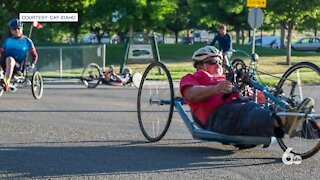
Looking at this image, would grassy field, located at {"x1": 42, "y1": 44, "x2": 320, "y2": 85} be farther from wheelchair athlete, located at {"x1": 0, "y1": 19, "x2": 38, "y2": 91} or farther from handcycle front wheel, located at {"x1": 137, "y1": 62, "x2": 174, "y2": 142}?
handcycle front wheel, located at {"x1": 137, "y1": 62, "x2": 174, "y2": 142}

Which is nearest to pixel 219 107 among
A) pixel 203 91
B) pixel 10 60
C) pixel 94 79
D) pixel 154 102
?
pixel 203 91

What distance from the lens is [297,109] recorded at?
621cm

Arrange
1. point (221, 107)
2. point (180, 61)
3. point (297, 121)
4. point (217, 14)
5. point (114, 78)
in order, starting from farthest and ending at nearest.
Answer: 1. point (217, 14)
2. point (180, 61)
3. point (114, 78)
4. point (221, 107)
5. point (297, 121)

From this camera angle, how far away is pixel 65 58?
80.3ft

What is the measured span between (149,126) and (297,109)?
2927 mm

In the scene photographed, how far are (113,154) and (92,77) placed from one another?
11.6 m

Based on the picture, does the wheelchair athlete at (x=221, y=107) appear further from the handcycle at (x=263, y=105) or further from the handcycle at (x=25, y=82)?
the handcycle at (x=25, y=82)

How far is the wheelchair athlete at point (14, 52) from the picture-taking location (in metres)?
13.9

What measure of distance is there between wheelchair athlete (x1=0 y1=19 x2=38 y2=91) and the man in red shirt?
7319 mm

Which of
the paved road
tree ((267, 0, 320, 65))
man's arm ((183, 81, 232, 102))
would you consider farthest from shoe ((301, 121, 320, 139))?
tree ((267, 0, 320, 65))

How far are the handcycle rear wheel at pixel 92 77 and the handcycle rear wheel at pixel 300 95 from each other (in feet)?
37.3

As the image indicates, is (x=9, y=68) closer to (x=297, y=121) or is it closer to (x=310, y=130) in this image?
(x=310, y=130)

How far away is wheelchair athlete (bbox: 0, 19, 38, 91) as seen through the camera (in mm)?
13922

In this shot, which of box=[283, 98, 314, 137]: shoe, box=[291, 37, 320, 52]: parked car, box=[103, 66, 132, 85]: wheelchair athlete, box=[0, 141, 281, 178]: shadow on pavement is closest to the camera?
box=[283, 98, 314, 137]: shoe
